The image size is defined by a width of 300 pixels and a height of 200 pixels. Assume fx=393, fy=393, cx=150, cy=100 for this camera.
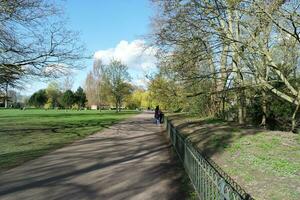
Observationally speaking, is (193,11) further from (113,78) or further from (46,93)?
(46,93)

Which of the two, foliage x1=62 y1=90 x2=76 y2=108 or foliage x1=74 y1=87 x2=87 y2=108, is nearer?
foliage x1=62 y1=90 x2=76 y2=108

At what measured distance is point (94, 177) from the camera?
9.47 m

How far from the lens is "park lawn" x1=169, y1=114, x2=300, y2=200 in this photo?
6.86m

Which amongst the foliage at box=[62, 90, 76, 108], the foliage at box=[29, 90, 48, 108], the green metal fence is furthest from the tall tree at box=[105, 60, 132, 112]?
the green metal fence

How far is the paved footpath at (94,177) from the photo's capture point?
25.7ft

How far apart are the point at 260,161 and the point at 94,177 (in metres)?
3.94

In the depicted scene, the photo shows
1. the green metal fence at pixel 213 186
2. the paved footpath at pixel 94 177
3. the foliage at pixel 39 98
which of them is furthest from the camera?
the foliage at pixel 39 98

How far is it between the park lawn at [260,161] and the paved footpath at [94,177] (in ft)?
4.29

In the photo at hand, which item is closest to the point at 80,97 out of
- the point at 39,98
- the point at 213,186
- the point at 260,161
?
the point at 39,98

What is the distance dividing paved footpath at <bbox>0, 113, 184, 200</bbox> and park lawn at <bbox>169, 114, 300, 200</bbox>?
4.29 ft

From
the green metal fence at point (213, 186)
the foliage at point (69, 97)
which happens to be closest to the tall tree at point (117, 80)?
the foliage at point (69, 97)

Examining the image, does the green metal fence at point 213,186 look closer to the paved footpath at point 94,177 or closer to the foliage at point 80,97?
the paved footpath at point 94,177

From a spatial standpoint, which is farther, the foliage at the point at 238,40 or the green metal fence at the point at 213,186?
the foliage at the point at 238,40

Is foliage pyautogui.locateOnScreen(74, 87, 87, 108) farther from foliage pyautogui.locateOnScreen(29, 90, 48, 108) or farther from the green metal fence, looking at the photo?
the green metal fence
